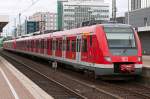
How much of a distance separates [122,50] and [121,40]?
26.6 inches

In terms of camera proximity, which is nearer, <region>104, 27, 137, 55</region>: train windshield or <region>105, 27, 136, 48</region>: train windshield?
<region>104, 27, 137, 55</region>: train windshield

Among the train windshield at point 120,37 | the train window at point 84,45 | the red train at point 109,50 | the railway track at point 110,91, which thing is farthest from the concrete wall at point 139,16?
the railway track at point 110,91

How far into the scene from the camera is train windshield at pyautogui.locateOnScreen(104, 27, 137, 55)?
62.0ft

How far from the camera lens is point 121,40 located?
19.4m

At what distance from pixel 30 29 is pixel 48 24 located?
25.2 meters

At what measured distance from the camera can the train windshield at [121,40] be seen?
1889 centimetres

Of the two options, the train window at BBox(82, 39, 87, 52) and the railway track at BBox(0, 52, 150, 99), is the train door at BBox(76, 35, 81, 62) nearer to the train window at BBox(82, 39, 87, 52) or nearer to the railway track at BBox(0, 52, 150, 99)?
the train window at BBox(82, 39, 87, 52)

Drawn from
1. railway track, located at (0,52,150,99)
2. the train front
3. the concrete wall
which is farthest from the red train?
the concrete wall

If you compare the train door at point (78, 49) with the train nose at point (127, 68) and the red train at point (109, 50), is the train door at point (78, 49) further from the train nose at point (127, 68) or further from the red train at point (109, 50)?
the train nose at point (127, 68)

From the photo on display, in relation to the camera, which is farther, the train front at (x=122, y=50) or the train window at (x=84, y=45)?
the train window at (x=84, y=45)

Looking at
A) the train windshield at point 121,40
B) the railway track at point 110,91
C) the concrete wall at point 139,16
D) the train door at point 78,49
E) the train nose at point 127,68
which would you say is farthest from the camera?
the concrete wall at point 139,16

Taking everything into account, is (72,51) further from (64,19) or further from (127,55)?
(64,19)

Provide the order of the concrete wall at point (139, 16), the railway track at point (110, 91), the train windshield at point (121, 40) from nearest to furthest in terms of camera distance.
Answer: the railway track at point (110, 91) < the train windshield at point (121, 40) < the concrete wall at point (139, 16)

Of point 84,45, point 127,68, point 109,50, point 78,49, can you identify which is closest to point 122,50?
point 109,50
